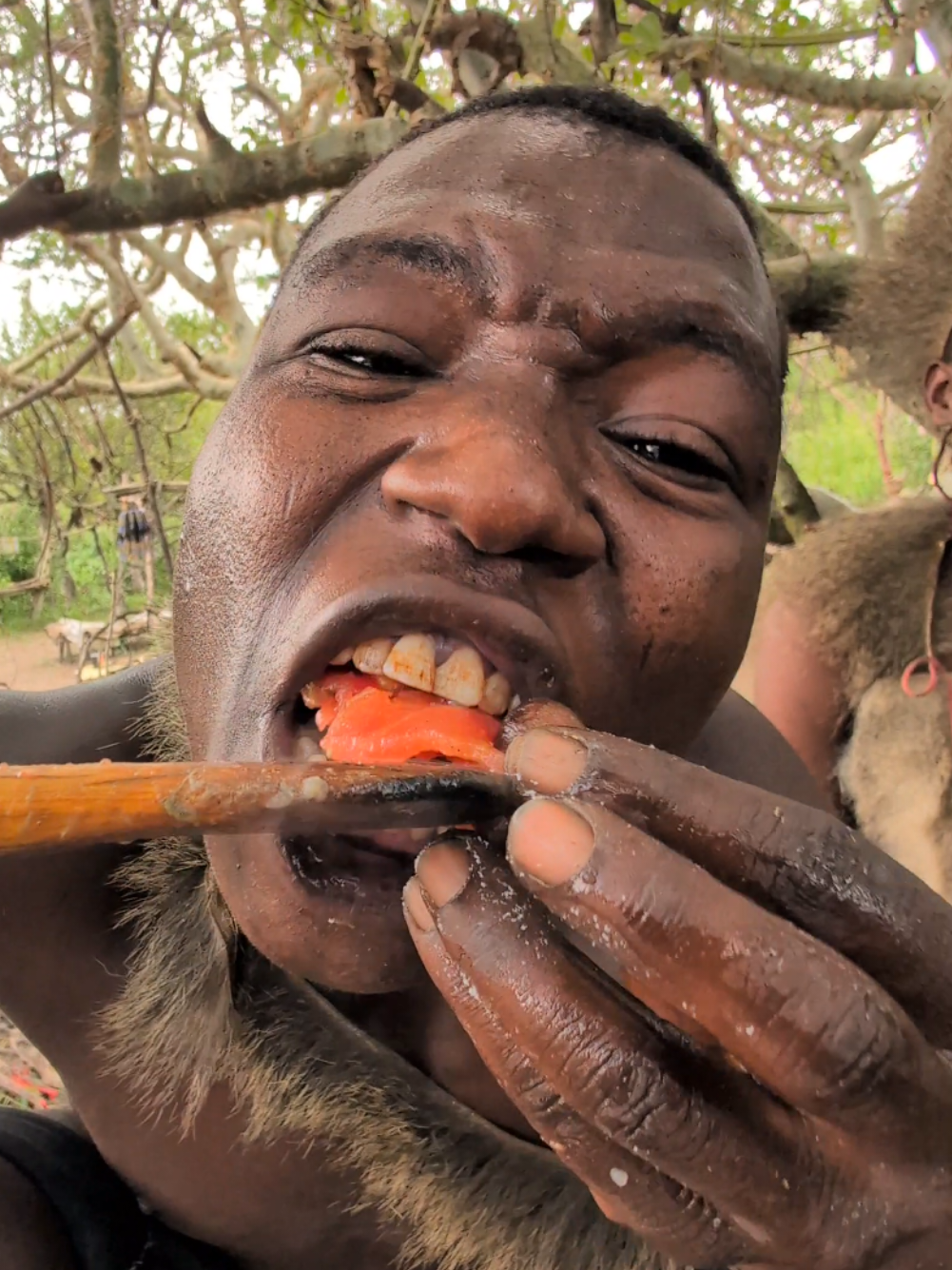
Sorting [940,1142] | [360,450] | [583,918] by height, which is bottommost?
[940,1142]

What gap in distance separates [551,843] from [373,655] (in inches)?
14.9

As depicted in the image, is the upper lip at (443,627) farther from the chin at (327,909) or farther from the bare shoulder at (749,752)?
the bare shoulder at (749,752)

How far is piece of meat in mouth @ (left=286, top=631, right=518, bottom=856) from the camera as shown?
87cm

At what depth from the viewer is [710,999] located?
1.93 feet

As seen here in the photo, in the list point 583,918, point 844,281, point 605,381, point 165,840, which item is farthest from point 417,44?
point 583,918

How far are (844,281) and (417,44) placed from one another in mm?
1407

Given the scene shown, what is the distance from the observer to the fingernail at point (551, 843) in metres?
0.59

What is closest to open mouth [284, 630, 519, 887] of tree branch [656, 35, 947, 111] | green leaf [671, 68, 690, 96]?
green leaf [671, 68, 690, 96]

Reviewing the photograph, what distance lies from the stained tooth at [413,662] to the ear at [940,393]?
180 centimetres

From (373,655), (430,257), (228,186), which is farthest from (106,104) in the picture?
(373,655)

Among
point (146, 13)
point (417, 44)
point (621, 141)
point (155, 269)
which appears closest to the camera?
point (621, 141)

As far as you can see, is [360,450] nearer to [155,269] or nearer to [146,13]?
[146,13]

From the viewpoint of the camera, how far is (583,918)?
0.59 metres

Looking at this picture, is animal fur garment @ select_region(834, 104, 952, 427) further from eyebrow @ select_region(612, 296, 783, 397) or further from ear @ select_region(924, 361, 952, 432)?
eyebrow @ select_region(612, 296, 783, 397)
